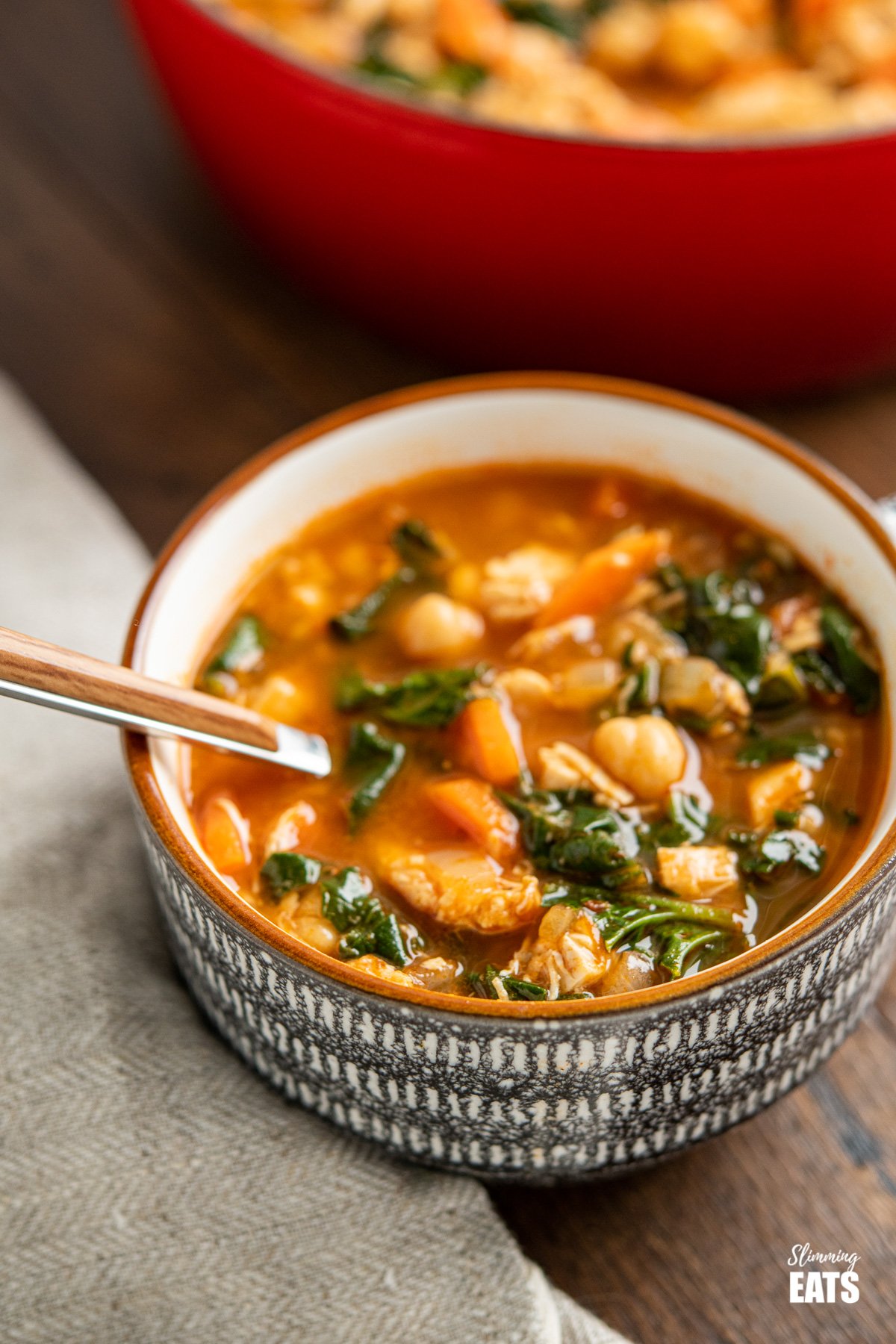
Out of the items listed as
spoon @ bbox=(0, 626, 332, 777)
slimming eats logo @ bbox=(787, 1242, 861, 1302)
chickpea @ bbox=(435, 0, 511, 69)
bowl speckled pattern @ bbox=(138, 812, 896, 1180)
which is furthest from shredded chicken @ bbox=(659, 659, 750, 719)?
chickpea @ bbox=(435, 0, 511, 69)

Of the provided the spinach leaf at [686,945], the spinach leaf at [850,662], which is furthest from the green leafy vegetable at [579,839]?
the spinach leaf at [850,662]

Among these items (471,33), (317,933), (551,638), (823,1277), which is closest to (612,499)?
(551,638)

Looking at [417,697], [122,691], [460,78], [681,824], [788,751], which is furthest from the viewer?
[460,78]

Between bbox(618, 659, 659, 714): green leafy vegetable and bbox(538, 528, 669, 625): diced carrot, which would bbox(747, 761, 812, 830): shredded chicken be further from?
bbox(538, 528, 669, 625): diced carrot

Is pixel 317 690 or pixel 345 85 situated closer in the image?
pixel 317 690

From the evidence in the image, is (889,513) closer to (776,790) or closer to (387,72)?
(776,790)

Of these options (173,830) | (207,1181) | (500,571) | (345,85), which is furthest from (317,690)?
(345,85)

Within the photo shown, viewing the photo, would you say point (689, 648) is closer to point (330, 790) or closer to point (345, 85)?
point (330, 790)
